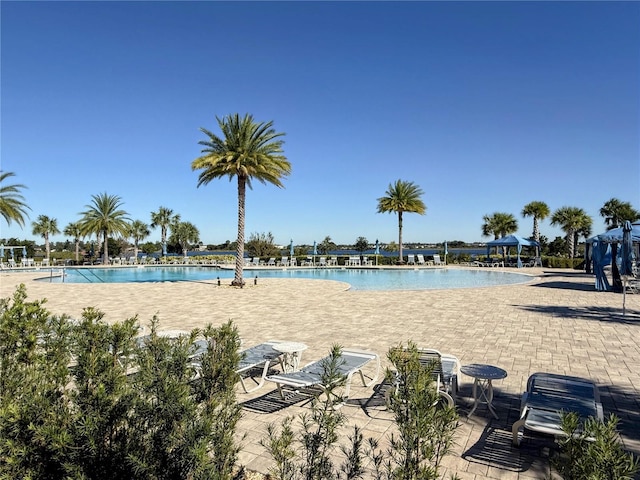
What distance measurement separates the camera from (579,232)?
35.5 meters

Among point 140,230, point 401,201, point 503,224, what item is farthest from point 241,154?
point 140,230

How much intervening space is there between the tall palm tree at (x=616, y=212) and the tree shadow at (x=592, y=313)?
25990mm

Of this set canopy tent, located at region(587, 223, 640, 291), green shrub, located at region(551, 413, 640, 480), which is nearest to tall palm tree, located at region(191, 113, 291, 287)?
canopy tent, located at region(587, 223, 640, 291)

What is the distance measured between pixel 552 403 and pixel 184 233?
51367 millimetres

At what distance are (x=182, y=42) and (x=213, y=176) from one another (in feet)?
19.4

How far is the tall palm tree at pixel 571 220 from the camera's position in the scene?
105ft

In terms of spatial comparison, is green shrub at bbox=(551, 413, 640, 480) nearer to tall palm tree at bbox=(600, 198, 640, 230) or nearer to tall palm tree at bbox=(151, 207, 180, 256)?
tall palm tree at bbox=(600, 198, 640, 230)

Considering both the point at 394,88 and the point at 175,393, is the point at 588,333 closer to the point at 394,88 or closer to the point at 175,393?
the point at 175,393

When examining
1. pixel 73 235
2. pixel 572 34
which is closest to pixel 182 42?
pixel 572 34

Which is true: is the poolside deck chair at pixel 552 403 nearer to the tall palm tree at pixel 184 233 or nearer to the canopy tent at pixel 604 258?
the canopy tent at pixel 604 258

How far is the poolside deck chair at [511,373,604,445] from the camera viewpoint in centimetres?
307

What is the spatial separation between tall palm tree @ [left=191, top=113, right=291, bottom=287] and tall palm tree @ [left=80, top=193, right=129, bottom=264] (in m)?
22.9

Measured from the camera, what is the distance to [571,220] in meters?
32.0

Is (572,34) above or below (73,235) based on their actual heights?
above
